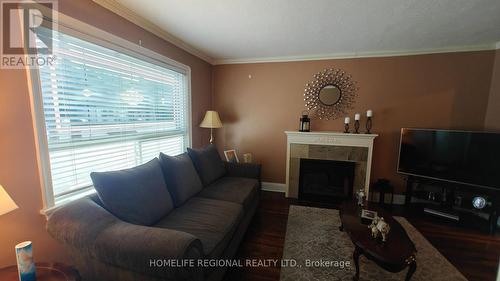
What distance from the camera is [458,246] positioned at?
225cm

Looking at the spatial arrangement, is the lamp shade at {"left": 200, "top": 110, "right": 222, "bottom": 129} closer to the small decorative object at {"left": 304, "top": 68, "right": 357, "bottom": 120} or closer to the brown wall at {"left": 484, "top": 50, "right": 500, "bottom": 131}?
the small decorative object at {"left": 304, "top": 68, "right": 357, "bottom": 120}

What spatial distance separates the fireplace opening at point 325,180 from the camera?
132 inches

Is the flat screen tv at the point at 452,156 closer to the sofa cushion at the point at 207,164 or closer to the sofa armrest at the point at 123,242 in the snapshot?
the sofa cushion at the point at 207,164

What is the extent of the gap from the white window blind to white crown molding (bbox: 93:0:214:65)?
1.21ft

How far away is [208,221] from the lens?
5.75ft

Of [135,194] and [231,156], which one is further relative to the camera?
[231,156]

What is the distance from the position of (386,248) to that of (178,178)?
1969mm

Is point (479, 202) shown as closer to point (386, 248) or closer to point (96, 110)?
point (386, 248)

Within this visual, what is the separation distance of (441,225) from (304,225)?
1866mm

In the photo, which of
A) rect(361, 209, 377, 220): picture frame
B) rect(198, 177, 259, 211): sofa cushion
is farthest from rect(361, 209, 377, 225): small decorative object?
rect(198, 177, 259, 211): sofa cushion

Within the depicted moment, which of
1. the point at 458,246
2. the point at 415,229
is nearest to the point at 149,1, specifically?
the point at 415,229

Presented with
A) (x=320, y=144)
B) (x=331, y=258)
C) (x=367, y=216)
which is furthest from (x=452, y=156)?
(x=331, y=258)

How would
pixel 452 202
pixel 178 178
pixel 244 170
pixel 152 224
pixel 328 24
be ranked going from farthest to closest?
pixel 244 170 → pixel 452 202 → pixel 328 24 → pixel 178 178 → pixel 152 224

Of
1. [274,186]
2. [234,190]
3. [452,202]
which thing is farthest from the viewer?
[274,186]
